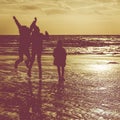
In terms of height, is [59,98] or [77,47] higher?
[59,98]

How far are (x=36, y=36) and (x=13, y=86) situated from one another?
2385mm

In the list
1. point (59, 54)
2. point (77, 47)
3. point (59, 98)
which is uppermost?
point (59, 54)

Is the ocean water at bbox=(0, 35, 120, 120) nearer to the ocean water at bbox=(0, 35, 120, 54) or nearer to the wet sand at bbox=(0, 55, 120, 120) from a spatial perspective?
the wet sand at bbox=(0, 55, 120, 120)

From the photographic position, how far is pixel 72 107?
1031 centimetres

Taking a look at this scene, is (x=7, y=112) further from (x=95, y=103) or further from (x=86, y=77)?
(x=86, y=77)

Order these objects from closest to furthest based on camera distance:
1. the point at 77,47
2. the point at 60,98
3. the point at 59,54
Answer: the point at 60,98 → the point at 59,54 → the point at 77,47

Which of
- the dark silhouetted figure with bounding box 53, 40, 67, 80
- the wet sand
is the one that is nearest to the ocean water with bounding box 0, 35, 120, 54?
the dark silhouetted figure with bounding box 53, 40, 67, 80

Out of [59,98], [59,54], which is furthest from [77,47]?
[59,98]

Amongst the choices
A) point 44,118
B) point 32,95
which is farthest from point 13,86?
point 44,118

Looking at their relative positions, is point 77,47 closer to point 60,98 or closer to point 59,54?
point 59,54

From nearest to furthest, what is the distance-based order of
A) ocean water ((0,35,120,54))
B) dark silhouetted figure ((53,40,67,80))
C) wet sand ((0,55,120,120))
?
wet sand ((0,55,120,120)), dark silhouetted figure ((53,40,67,80)), ocean water ((0,35,120,54))

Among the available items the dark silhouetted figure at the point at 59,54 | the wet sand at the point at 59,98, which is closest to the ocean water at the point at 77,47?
the dark silhouetted figure at the point at 59,54

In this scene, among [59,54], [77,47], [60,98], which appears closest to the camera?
[60,98]

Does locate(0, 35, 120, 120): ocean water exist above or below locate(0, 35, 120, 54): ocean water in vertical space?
above
